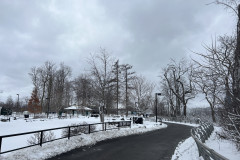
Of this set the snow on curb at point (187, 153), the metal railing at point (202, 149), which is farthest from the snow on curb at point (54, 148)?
the metal railing at point (202, 149)

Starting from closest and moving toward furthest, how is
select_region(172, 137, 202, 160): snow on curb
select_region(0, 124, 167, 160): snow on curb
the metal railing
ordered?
1. the metal railing
2. select_region(0, 124, 167, 160): snow on curb
3. select_region(172, 137, 202, 160): snow on curb

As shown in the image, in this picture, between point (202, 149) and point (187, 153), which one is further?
point (187, 153)

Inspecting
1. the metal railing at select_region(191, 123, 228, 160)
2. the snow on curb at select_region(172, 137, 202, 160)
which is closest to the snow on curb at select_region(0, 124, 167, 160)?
the snow on curb at select_region(172, 137, 202, 160)

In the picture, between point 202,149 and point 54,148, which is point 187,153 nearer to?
point 202,149

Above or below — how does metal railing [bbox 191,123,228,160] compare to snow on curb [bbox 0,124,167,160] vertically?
above

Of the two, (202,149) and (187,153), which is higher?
(202,149)

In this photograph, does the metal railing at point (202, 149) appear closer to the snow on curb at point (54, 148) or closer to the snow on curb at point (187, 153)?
the snow on curb at point (187, 153)

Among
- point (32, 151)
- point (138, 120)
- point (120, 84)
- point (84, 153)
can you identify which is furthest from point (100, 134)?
point (120, 84)

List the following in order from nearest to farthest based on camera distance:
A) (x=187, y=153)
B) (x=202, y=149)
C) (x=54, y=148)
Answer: (x=202, y=149)
(x=187, y=153)
(x=54, y=148)

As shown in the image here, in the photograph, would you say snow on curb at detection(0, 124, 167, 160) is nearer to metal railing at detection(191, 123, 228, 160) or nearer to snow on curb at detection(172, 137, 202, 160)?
snow on curb at detection(172, 137, 202, 160)

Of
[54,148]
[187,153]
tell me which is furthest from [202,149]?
[54,148]

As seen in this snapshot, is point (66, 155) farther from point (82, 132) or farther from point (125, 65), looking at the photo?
point (125, 65)

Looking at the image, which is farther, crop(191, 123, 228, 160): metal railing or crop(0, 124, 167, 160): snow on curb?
crop(0, 124, 167, 160): snow on curb

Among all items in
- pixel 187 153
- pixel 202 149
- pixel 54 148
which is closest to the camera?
pixel 202 149
